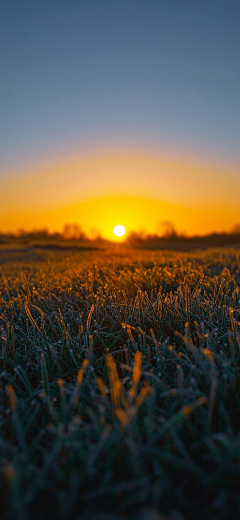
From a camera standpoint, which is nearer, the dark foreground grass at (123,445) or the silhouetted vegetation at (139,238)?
the dark foreground grass at (123,445)

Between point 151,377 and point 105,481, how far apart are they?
50cm

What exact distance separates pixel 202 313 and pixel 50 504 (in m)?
1.30

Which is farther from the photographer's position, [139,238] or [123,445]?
[139,238]

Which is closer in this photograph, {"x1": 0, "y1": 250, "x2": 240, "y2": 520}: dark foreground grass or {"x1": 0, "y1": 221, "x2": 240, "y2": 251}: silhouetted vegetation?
{"x1": 0, "y1": 250, "x2": 240, "y2": 520}: dark foreground grass

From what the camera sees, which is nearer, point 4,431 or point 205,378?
point 4,431

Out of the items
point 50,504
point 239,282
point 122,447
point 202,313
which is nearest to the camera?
point 50,504

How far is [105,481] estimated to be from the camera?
76cm

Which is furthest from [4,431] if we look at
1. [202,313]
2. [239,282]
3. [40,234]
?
[40,234]

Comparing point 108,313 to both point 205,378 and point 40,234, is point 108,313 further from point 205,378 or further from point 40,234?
point 40,234

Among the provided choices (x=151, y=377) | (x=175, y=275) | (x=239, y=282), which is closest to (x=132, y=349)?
(x=151, y=377)

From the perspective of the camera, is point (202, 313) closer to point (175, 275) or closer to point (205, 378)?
point (205, 378)

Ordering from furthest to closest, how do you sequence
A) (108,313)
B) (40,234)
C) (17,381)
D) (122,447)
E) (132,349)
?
(40,234), (108,313), (132,349), (17,381), (122,447)

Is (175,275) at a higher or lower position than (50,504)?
higher

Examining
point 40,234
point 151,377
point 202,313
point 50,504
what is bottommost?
point 50,504
